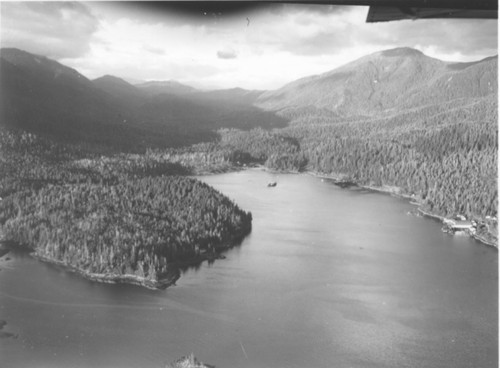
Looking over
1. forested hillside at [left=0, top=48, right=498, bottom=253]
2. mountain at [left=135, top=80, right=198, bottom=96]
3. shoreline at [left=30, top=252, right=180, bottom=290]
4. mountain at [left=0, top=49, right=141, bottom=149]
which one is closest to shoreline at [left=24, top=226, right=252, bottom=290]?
shoreline at [left=30, top=252, right=180, bottom=290]

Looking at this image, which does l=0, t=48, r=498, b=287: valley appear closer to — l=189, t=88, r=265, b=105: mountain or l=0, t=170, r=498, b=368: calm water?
l=189, t=88, r=265, b=105: mountain

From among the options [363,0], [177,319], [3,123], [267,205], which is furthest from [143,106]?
[363,0]

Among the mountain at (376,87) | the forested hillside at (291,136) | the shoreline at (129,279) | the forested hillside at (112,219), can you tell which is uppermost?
the mountain at (376,87)

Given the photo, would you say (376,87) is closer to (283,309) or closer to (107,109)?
(107,109)

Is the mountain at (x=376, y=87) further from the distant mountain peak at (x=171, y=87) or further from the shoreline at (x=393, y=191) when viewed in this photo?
the distant mountain peak at (x=171, y=87)

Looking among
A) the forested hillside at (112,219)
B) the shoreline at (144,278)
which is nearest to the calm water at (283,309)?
the shoreline at (144,278)

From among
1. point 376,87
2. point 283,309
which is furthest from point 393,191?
point 376,87
